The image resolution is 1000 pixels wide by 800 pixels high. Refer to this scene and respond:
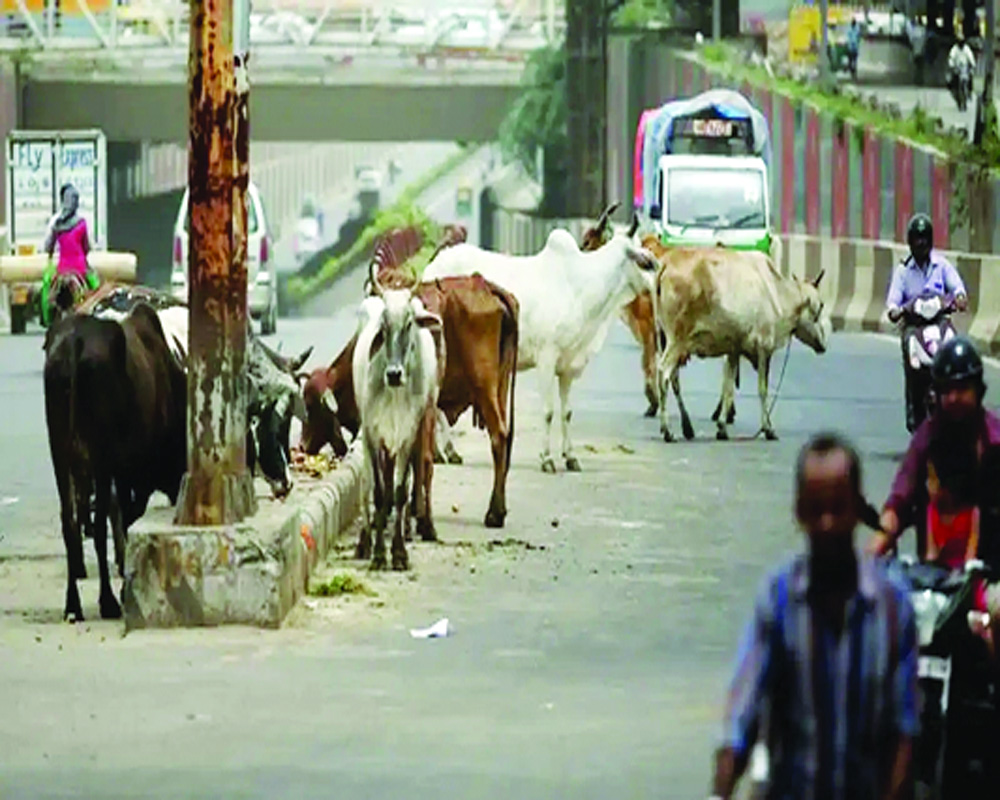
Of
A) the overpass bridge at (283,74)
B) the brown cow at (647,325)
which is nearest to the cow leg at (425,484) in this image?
the brown cow at (647,325)

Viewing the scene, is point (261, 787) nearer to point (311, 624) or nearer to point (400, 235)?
point (311, 624)

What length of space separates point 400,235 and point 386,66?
163 feet

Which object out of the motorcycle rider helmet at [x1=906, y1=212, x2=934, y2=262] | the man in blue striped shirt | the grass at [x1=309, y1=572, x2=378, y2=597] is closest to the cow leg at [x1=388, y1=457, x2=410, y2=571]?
the grass at [x1=309, y1=572, x2=378, y2=597]

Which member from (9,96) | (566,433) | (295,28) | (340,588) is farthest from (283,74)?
(340,588)

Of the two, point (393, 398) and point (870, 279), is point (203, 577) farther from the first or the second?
point (870, 279)

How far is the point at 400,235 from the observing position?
28.4m

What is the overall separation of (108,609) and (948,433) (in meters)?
6.35

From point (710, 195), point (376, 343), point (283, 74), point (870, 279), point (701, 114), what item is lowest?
point (870, 279)

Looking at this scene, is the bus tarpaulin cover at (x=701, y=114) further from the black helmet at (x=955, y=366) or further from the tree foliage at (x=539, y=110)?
the black helmet at (x=955, y=366)

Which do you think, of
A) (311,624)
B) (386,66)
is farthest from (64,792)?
(386,66)

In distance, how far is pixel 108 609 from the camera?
49.6 ft

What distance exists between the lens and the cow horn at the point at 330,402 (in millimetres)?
20438

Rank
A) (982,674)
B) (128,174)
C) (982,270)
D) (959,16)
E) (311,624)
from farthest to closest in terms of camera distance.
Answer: (128,174) < (959,16) < (982,270) < (311,624) < (982,674)

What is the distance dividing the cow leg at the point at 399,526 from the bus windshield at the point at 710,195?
28.0 metres
